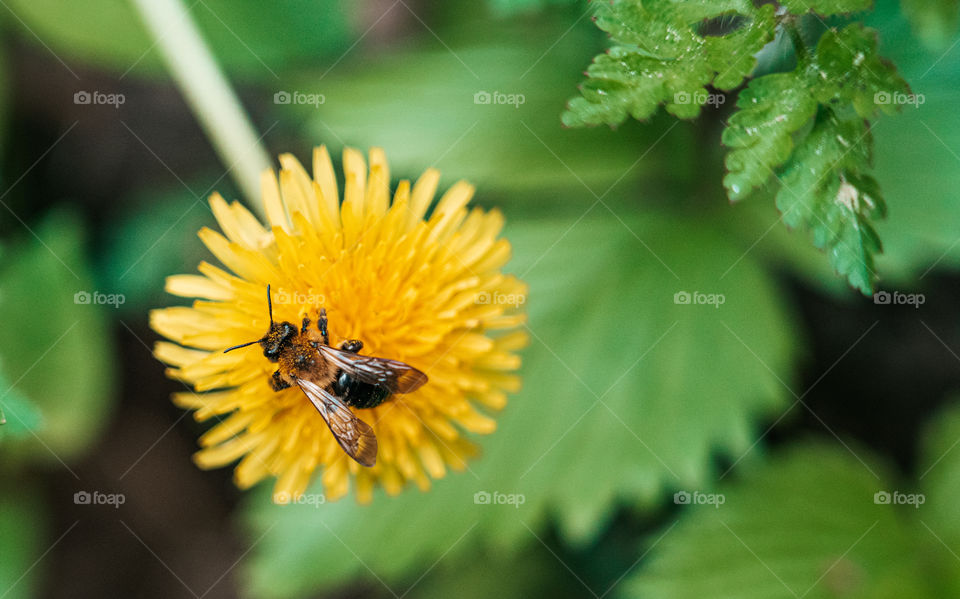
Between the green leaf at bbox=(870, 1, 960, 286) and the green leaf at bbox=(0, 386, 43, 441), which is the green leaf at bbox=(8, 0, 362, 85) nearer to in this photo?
the green leaf at bbox=(0, 386, 43, 441)

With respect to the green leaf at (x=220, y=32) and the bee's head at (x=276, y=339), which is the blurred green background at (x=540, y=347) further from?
the bee's head at (x=276, y=339)

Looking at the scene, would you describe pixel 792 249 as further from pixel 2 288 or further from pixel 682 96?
pixel 2 288

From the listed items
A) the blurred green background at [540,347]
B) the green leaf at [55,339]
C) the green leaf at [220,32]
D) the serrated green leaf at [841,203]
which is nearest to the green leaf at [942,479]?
the blurred green background at [540,347]

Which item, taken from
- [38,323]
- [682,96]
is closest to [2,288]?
[38,323]

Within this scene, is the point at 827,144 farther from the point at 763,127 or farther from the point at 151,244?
the point at 151,244

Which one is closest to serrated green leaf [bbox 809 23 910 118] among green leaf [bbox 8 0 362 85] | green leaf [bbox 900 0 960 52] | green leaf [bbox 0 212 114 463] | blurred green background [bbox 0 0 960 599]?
green leaf [bbox 900 0 960 52]

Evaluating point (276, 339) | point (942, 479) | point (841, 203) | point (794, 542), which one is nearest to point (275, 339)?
point (276, 339)
